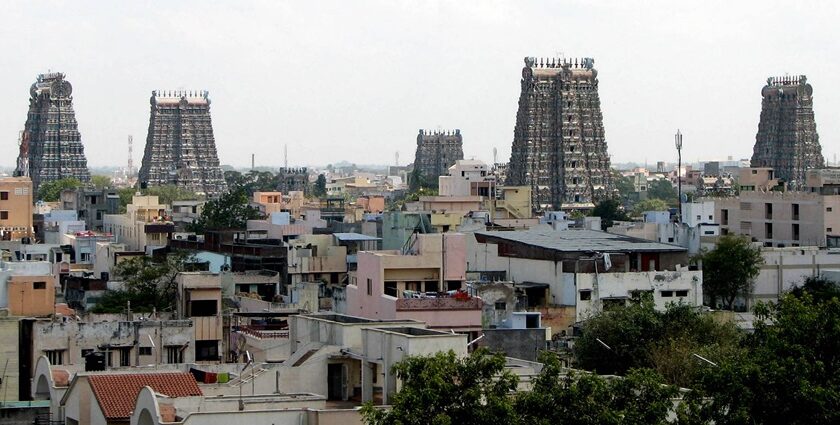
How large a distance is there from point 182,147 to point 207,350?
12623cm

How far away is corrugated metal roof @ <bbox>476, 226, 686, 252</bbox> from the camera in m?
45.8

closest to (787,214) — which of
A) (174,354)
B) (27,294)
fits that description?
(27,294)

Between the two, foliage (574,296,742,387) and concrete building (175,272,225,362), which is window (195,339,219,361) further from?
foliage (574,296,742,387)

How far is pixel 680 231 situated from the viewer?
57.5 m

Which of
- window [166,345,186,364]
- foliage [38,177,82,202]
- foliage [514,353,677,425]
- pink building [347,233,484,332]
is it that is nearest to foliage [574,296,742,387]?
pink building [347,233,484,332]

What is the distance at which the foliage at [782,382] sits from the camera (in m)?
24.8

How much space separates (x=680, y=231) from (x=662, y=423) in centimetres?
3389

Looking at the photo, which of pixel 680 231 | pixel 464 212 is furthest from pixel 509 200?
pixel 680 231

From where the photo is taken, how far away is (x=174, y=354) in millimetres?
36125

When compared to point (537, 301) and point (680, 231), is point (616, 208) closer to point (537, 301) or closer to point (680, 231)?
point (680, 231)

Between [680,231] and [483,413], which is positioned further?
[680,231]

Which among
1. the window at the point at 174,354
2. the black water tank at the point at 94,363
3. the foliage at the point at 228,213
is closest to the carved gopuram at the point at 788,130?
the foliage at the point at 228,213

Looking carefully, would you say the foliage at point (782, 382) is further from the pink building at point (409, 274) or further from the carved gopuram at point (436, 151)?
the carved gopuram at point (436, 151)

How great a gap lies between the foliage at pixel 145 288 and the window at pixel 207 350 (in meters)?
6.43
